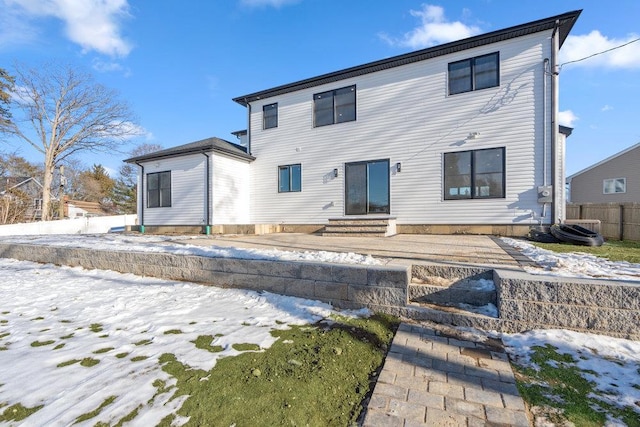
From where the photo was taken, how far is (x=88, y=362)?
211cm

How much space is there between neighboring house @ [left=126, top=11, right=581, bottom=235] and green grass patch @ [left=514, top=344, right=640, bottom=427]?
261 inches

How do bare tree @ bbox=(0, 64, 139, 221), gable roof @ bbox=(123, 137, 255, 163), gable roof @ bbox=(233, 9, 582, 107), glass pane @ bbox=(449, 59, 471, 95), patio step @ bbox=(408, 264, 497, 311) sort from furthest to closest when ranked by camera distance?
bare tree @ bbox=(0, 64, 139, 221) → gable roof @ bbox=(123, 137, 255, 163) → glass pane @ bbox=(449, 59, 471, 95) → gable roof @ bbox=(233, 9, 582, 107) → patio step @ bbox=(408, 264, 497, 311)

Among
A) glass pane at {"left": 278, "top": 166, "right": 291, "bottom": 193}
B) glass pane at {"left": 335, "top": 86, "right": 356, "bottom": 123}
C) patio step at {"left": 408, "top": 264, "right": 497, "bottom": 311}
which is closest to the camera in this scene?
patio step at {"left": 408, "top": 264, "right": 497, "bottom": 311}

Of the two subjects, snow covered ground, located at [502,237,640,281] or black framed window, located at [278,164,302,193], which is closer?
snow covered ground, located at [502,237,640,281]

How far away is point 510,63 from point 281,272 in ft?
28.0

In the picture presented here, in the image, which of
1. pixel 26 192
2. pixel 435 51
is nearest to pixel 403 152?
pixel 435 51

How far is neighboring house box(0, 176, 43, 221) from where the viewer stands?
1626 cm

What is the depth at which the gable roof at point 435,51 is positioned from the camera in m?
7.18

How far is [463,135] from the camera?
825 centimetres

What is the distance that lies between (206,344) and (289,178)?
8694 mm

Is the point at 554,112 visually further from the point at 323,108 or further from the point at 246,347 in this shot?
the point at 246,347

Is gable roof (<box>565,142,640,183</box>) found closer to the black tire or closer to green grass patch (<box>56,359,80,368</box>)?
the black tire

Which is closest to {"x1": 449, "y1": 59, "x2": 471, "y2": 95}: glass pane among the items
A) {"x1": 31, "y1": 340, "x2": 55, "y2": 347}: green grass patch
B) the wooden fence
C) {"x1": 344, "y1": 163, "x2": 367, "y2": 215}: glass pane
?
{"x1": 344, "y1": 163, "x2": 367, "y2": 215}: glass pane

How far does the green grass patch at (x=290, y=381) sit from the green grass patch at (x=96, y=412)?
0.35 metres
